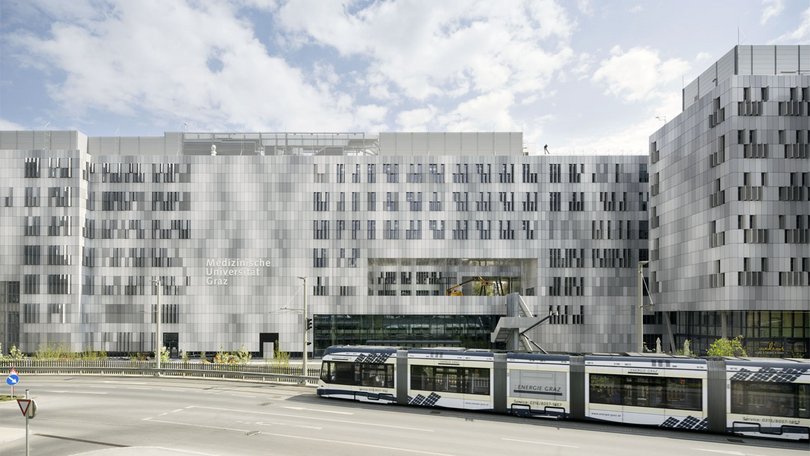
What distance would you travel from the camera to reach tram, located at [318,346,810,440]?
2581 centimetres

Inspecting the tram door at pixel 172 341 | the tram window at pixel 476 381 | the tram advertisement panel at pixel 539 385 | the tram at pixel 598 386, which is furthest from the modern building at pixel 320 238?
the tram advertisement panel at pixel 539 385

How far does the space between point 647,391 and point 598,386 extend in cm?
219

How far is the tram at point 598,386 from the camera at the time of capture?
84.7ft

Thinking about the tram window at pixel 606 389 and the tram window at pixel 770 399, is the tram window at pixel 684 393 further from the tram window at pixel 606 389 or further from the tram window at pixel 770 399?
the tram window at pixel 606 389

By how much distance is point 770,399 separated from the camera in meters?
25.8

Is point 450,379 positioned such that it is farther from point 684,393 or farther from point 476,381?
point 684,393

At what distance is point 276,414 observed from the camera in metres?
31.7

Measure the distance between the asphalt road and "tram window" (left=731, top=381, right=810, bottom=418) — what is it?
4.37 ft

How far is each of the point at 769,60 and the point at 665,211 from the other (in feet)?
69.1

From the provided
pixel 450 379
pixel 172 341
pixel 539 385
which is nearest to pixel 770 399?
pixel 539 385

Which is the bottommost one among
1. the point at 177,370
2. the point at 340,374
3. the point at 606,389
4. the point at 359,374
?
the point at 177,370

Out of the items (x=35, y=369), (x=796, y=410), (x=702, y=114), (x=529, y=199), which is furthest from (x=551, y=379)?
(x=529, y=199)

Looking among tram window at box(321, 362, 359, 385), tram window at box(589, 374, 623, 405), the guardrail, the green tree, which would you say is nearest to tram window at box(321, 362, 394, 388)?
tram window at box(321, 362, 359, 385)

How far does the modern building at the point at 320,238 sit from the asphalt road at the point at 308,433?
157 ft
